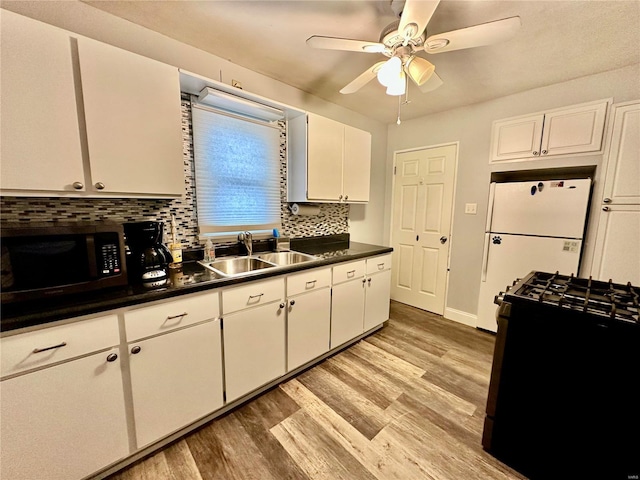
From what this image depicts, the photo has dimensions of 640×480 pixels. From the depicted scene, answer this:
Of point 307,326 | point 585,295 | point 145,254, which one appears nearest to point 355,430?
point 307,326

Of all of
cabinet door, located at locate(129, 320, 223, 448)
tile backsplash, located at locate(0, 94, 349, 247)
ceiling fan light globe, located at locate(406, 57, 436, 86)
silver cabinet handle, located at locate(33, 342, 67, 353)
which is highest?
ceiling fan light globe, located at locate(406, 57, 436, 86)

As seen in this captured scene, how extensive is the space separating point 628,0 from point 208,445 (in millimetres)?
3351

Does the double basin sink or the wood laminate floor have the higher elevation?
the double basin sink

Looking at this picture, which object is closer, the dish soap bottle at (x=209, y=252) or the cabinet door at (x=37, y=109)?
the cabinet door at (x=37, y=109)

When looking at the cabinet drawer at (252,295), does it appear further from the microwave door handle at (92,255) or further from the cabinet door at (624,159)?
the cabinet door at (624,159)

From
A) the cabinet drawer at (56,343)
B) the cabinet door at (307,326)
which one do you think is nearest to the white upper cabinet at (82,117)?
the cabinet drawer at (56,343)

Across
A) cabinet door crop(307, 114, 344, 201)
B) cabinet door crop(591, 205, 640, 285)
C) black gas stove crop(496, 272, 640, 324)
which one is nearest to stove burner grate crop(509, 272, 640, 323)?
black gas stove crop(496, 272, 640, 324)

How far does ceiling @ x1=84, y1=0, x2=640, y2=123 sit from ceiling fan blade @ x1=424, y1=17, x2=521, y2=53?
26 cm

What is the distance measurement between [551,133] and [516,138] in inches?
10.2

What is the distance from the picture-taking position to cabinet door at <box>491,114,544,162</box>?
2.39 metres

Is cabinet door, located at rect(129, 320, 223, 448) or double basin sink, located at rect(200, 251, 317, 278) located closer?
cabinet door, located at rect(129, 320, 223, 448)

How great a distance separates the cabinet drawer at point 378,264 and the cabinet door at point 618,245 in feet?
5.62

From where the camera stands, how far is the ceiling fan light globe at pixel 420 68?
1.50m

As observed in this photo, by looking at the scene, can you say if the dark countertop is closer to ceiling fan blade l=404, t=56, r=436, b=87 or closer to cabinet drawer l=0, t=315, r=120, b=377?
cabinet drawer l=0, t=315, r=120, b=377
